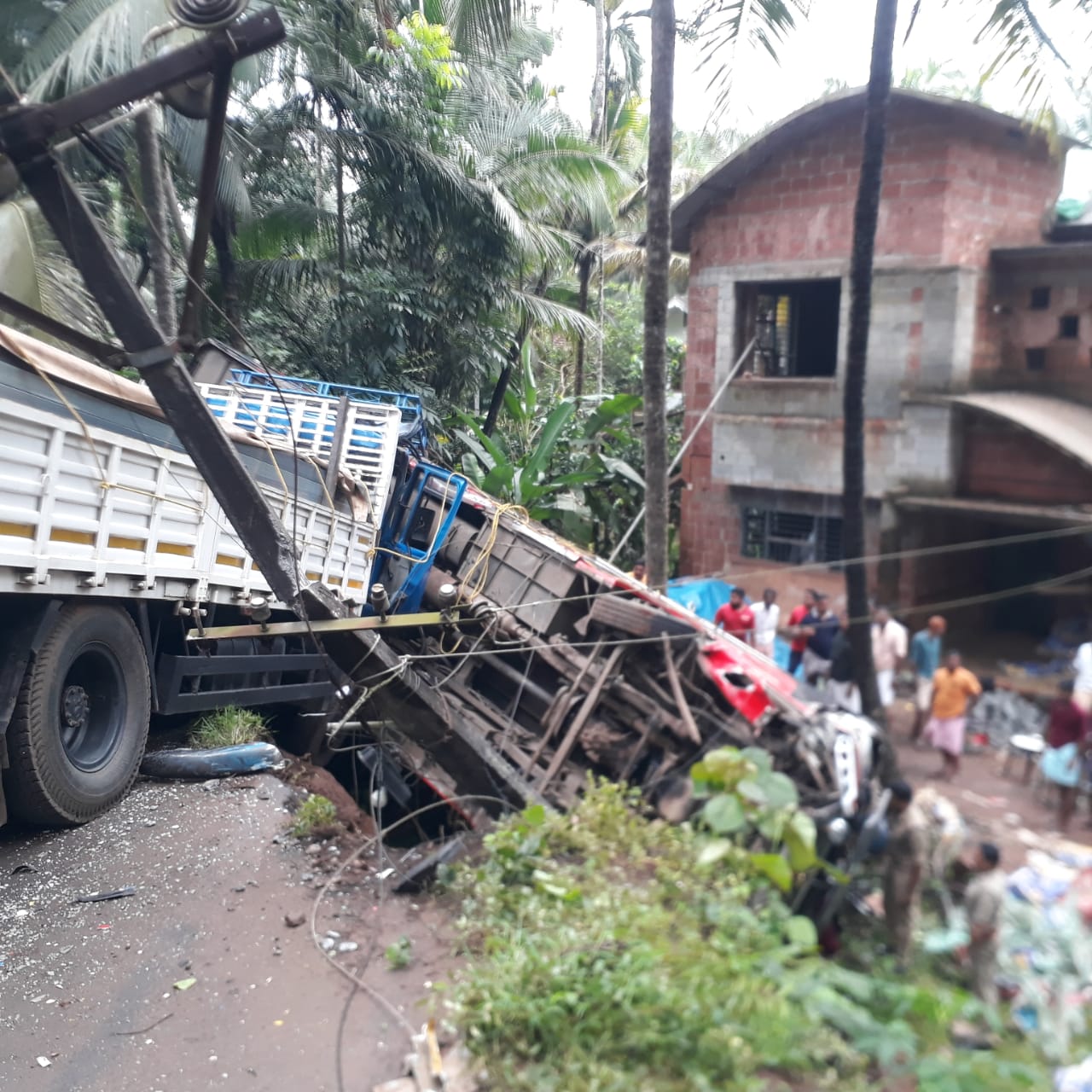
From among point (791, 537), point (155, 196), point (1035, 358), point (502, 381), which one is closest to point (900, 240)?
point (1035, 358)

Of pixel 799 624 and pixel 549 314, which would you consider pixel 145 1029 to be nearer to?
pixel 799 624

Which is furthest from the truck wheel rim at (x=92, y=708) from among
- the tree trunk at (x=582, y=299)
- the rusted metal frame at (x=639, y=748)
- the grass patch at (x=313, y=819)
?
the tree trunk at (x=582, y=299)

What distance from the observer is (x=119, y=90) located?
4.65 metres

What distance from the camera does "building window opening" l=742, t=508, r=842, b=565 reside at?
4121 mm

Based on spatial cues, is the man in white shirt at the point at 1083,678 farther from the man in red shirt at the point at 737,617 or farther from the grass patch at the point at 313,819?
the grass patch at the point at 313,819

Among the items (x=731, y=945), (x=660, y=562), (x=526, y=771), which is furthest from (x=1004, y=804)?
(x=660, y=562)

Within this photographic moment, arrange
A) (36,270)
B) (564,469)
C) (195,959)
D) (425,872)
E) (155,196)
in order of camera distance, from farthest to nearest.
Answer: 1. (564,469)
2. (36,270)
3. (155,196)
4. (425,872)
5. (195,959)

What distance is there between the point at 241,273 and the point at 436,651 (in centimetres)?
788

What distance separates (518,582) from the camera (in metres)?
7.26

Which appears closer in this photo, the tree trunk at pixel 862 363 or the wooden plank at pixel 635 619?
the tree trunk at pixel 862 363

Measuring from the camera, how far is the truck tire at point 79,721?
18.6 ft

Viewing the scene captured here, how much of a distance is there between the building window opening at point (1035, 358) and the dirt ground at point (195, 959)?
349 centimetres

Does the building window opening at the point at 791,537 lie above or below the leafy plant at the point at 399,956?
above

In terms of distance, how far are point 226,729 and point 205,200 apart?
4.01 meters
